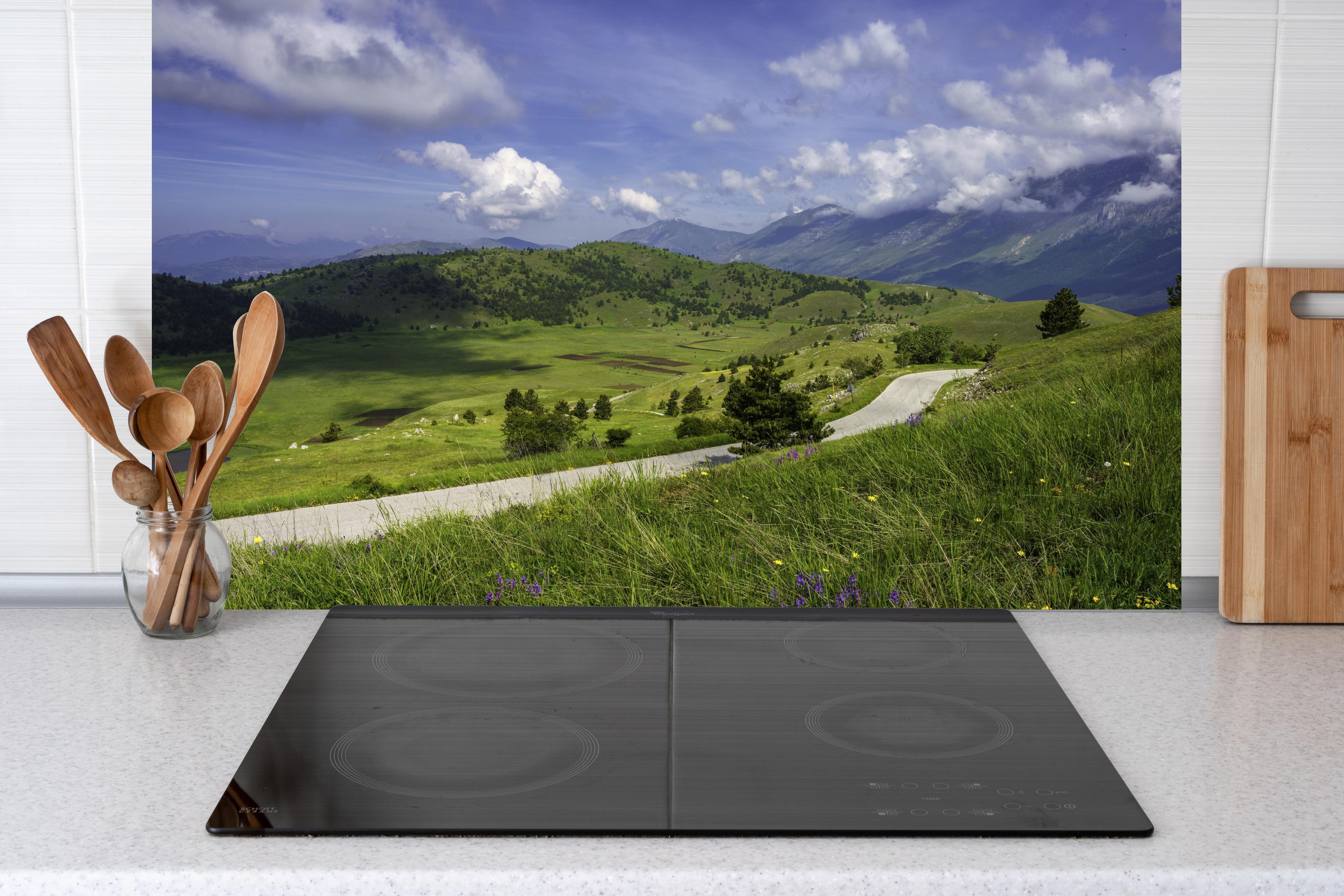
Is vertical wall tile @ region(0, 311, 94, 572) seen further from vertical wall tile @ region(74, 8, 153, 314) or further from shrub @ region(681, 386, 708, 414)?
shrub @ region(681, 386, 708, 414)

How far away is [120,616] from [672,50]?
5.43ft

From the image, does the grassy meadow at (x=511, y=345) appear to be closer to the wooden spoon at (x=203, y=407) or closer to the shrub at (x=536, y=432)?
the shrub at (x=536, y=432)

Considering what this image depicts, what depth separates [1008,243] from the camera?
2289mm

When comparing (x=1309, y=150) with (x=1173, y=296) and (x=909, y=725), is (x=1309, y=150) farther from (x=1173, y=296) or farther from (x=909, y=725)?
(x=1173, y=296)

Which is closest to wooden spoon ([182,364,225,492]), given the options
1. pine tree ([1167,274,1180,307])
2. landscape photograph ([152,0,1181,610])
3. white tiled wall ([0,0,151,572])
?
white tiled wall ([0,0,151,572])

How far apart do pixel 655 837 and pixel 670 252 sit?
1755 mm

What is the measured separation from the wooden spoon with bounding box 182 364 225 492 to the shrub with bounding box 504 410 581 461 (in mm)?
1150

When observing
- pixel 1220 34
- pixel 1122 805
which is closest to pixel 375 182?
pixel 1220 34

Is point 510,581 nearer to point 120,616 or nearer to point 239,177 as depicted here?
point 120,616

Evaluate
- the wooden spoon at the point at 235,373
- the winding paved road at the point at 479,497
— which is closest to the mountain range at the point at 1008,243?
the winding paved road at the point at 479,497

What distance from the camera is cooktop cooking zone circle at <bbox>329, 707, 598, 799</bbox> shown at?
26.5 inches

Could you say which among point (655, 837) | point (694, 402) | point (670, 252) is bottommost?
point (655, 837)

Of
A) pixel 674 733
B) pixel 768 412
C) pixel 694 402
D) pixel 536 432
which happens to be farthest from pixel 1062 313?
pixel 674 733

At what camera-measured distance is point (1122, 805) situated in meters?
0.63
